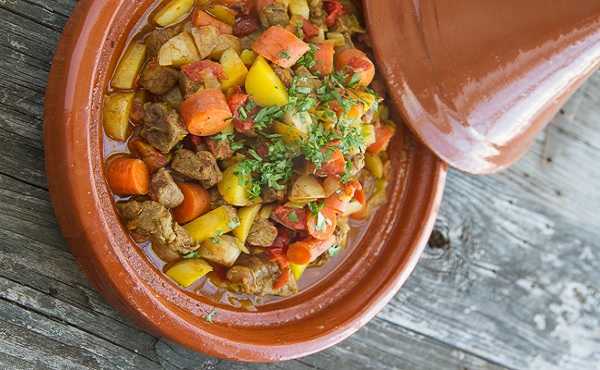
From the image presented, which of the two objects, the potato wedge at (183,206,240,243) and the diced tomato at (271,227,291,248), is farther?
the diced tomato at (271,227,291,248)

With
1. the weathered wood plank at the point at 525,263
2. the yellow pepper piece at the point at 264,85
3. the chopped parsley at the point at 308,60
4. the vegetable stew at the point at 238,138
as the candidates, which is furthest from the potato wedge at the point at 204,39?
the weathered wood plank at the point at 525,263

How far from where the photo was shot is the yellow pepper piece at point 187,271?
1854 mm

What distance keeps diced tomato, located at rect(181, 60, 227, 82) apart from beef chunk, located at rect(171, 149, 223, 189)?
169 millimetres

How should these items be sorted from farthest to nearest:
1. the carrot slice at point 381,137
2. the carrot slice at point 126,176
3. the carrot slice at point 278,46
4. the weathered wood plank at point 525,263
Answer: the weathered wood plank at point 525,263
the carrot slice at point 381,137
the carrot slice at point 278,46
the carrot slice at point 126,176

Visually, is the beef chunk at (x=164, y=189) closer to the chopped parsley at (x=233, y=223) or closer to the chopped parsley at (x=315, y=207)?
the chopped parsley at (x=233, y=223)

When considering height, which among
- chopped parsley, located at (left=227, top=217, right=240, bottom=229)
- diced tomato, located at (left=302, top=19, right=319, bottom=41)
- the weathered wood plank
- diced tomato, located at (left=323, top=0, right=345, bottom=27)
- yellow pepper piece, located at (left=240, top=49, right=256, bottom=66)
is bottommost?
the weathered wood plank

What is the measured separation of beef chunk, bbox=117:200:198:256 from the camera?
1.76 meters

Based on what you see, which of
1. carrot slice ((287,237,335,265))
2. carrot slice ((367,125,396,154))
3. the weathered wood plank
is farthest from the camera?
the weathered wood plank

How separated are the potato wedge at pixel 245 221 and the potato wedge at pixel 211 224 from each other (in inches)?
1.4

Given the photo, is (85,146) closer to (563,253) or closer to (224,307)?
(224,307)

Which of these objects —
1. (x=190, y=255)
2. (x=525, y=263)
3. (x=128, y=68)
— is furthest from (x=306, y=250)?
(x=525, y=263)

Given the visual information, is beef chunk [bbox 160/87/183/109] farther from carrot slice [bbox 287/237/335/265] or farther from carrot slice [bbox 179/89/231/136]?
carrot slice [bbox 287/237/335/265]

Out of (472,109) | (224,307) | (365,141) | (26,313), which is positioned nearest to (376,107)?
(365,141)

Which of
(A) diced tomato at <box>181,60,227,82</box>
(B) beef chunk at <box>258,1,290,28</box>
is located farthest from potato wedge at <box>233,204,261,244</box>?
(B) beef chunk at <box>258,1,290,28</box>
